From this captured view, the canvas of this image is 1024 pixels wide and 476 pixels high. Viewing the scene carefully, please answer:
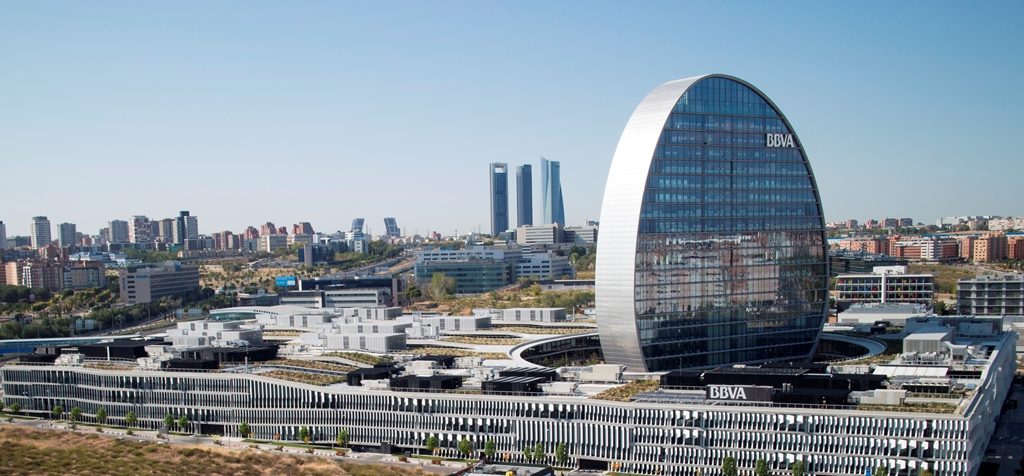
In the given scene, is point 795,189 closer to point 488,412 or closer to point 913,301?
point 488,412

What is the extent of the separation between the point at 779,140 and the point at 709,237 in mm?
13756

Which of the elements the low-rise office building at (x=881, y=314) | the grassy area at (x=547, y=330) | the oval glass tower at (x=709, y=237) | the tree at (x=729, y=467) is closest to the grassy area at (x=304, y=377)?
the oval glass tower at (x=709, y=237)

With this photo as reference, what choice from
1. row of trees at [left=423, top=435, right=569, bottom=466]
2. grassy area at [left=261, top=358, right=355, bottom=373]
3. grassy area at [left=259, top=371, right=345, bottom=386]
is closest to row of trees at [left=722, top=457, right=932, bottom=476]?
row of trees at [left=423, top=435, right=569, bottom=466]

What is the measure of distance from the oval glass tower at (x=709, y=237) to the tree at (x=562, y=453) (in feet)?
59.1

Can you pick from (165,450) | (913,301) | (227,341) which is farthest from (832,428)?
(913,301)

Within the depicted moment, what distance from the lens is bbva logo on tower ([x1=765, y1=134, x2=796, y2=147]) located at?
109044mm

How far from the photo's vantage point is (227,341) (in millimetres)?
123125

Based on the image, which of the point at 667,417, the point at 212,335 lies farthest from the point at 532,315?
the point at 667,417

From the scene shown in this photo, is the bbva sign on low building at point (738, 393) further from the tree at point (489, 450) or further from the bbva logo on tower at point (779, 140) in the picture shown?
the bbva logo on tower at point (779, 140)

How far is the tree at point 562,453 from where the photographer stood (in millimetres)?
81688

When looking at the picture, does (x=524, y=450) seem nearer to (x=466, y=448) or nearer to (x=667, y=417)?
(x=466, y=448)

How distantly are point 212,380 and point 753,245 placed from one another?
53.2 meters

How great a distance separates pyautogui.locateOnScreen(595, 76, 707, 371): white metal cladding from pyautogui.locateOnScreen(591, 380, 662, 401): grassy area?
8418 millimetres

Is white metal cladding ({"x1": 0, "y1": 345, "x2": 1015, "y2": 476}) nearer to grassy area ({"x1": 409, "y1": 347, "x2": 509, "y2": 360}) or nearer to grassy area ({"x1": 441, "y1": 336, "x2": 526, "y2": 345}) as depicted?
grassy area ({"x1": 409, "y1": 347, "x2": 509, "y2": 360})
